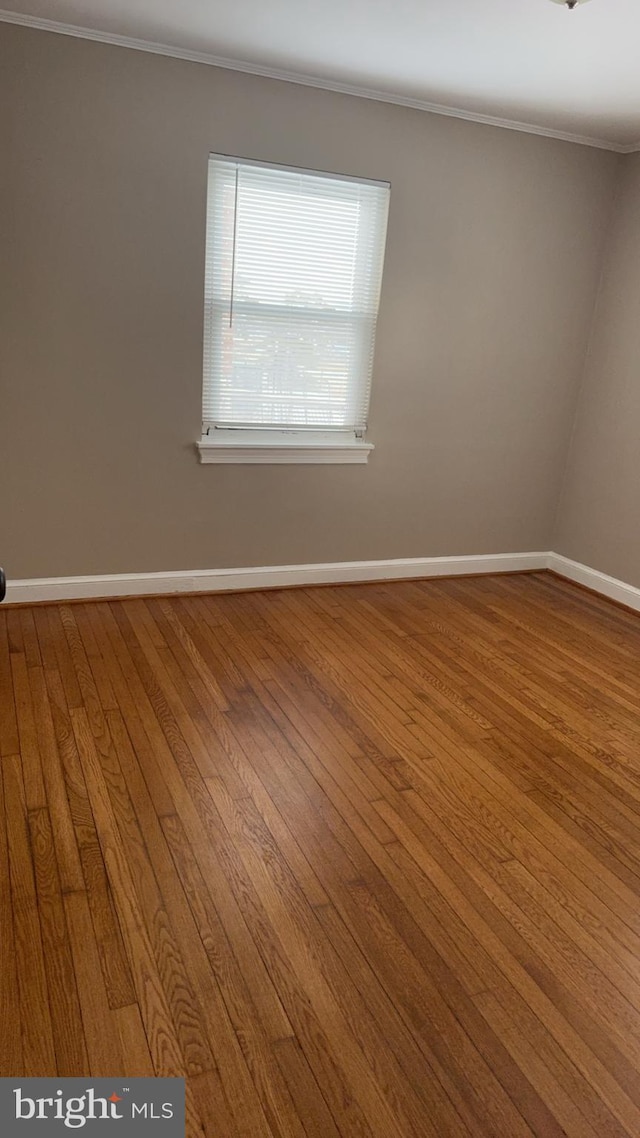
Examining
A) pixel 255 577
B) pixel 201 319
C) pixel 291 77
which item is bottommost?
pixel 255 577

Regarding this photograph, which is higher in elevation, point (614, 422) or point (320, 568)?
point (614, 422)

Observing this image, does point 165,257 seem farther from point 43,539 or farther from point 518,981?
point 518,981

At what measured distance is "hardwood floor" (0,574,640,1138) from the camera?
152 centimetres

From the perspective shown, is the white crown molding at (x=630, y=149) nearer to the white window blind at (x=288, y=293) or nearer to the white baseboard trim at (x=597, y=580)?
the white window blind at (x=288, y=293)

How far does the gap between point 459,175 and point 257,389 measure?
5.23 ft

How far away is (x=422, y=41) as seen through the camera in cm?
295

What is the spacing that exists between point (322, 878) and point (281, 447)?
2.47m

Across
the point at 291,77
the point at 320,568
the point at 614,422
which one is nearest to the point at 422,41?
the point at 291,77

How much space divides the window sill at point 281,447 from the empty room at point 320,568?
0.02 meters

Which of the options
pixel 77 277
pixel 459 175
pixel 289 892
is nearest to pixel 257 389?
pixel 77 277

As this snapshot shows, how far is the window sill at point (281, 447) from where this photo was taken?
386 cm
